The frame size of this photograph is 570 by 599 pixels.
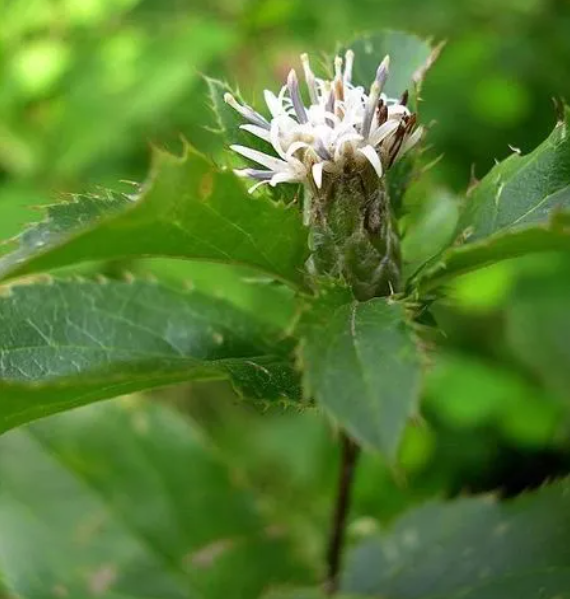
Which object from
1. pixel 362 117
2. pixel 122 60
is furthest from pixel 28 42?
pixel 362 117

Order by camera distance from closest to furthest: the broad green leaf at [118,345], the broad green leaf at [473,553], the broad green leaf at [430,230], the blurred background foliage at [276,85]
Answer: the broad green leaf at [118,345] → the broad green leaf at [473,553] → the broad green leaf at [430,230] → the blurred background foliage at [276,85]

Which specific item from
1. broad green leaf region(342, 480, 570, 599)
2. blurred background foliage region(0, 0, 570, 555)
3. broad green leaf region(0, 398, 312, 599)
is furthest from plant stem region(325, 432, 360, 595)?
blurred background foliage region(0, 0, 570, 555)

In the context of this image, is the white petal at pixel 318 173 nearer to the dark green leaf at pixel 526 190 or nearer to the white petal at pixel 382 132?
the white petal at pixel 382 132

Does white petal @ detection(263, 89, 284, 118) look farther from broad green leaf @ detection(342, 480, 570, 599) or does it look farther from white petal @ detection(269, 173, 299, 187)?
broad green leaf @ detection(342, 480, 570, 599)

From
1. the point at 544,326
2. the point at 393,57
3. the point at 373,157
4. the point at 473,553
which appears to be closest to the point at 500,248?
the point at 373,157

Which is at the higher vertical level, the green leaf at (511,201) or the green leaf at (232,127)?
the green leaf at (232,127)

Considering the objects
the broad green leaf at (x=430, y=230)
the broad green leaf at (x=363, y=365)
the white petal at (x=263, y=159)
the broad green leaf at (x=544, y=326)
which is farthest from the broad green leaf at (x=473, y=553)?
the broad green leaf at (x=544, y=326)
